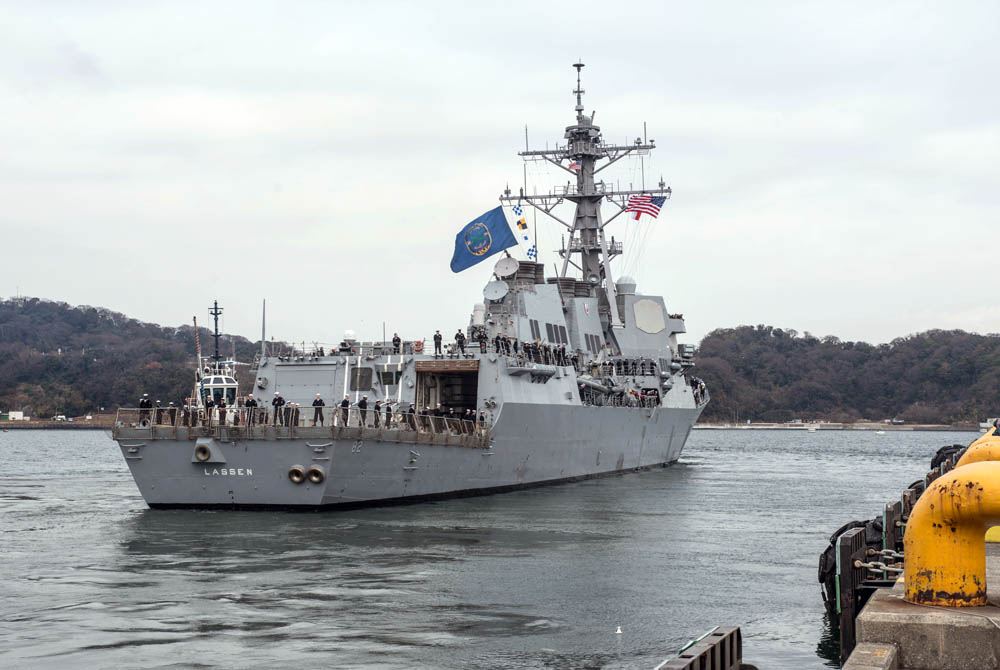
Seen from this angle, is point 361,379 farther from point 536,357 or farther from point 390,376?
point 536,357

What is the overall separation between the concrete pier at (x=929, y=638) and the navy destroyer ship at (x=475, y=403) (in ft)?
58.6

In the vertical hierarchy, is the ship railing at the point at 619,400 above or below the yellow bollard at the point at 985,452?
above

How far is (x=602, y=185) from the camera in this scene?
47.7 meters

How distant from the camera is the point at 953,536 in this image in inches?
315

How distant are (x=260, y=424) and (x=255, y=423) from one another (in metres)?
0.24

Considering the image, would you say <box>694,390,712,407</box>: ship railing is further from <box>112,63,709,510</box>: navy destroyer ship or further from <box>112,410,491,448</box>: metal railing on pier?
<box>112,410,491,448</box>: metal railing on pier

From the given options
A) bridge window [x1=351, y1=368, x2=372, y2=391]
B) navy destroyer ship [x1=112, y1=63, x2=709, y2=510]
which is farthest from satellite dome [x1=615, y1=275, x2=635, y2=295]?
bridge window [x1=351, y1=368, x2=372, y2=391]

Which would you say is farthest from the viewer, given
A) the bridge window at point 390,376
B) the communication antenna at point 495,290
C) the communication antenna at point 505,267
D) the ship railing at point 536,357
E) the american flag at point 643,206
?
the american flag at point 643,206

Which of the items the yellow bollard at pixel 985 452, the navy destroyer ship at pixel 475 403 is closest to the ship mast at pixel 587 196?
the navy destroyer ship at pixel 475 403

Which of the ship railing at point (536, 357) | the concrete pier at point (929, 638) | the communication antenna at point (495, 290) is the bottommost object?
the concrete pier at point (929, 638)

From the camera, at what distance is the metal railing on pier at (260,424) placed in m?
24.9

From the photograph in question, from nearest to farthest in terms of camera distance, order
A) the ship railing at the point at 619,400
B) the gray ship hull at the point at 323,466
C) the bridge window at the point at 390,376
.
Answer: the gray ship hull at the point at 323,466 → the bridge window at the point at 390,376 → the ship railing at the point at 619,400

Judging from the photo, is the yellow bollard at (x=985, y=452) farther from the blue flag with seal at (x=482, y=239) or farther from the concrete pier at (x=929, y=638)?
the blue flag with seal at (x=482, y=239)

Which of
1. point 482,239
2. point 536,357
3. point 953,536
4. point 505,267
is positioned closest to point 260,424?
point 482,239
